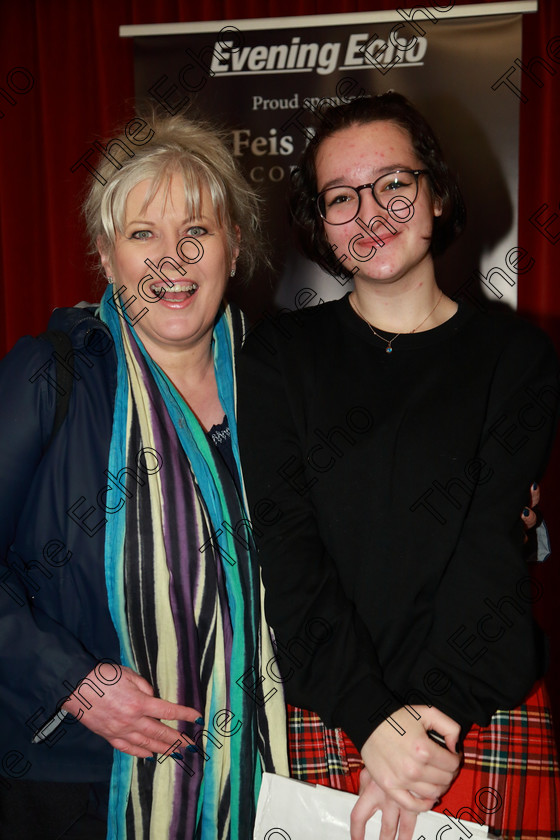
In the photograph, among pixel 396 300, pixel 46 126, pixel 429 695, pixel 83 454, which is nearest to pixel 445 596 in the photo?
pixel 429 695

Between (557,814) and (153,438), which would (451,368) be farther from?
(557,814)

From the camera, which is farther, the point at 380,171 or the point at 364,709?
the point at 380,171

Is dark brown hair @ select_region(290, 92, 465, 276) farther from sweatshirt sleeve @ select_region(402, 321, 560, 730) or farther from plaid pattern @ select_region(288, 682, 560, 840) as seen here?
plaid pattern @ select_region(288, 682, 560, 840)

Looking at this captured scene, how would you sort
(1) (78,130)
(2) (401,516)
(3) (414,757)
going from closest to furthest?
(3) (414,757)
(2) (401,516)
(1) (78,130)

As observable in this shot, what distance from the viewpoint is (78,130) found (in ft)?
9.91

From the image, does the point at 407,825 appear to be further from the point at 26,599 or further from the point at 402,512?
the point at 26,599

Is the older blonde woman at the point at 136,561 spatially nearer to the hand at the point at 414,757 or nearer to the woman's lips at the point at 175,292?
the woman's lips at the point at 175,292

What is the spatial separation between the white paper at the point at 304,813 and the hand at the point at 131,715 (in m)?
0.23

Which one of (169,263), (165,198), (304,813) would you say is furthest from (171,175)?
(304,813)

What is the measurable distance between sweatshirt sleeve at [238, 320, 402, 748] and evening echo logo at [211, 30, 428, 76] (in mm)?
1528

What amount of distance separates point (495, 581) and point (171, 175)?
3.30 feet

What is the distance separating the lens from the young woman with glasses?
1239 millimetres

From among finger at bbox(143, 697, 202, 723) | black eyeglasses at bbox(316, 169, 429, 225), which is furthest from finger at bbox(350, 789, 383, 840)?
black eyeglasses at bbox(316, 169, 429, 225)

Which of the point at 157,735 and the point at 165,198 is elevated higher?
the point at 165,198
